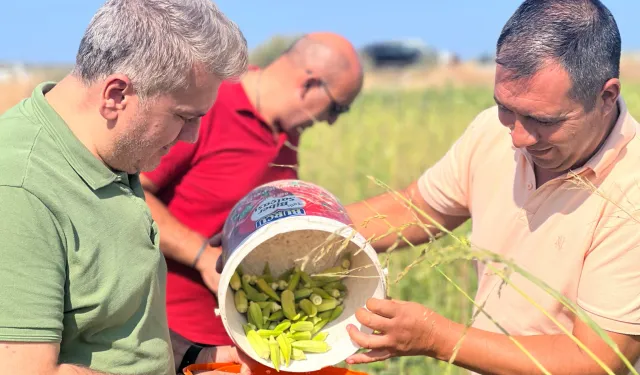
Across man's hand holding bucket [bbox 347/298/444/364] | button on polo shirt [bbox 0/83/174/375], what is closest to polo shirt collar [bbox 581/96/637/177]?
man's hand holding bucket [bbox 347/298/444/364]

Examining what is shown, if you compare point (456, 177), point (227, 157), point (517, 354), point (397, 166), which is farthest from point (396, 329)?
point (397, 166)

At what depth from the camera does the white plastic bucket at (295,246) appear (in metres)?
2.04

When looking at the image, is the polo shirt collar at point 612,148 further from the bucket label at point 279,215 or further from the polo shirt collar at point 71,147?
the polo shirt collar at point 71,147

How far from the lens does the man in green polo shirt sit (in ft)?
5.29

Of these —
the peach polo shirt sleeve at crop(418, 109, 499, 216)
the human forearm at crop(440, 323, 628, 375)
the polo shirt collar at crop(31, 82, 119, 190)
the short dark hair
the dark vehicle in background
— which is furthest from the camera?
the dark vehicle in background

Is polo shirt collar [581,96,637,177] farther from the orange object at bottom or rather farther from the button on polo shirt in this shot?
the button on polo shirt

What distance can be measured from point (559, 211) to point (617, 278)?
0.89 ft

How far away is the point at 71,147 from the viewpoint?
1.79m

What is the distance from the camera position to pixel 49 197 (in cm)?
167

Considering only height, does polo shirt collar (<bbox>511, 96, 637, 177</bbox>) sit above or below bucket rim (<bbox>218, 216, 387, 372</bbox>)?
above

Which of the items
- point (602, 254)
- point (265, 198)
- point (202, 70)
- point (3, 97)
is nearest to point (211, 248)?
point (265, 198)

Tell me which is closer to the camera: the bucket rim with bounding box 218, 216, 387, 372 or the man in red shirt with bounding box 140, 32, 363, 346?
the bucket rim with bounding box 218, 216, 387, 372

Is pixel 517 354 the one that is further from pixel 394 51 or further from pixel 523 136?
pixel 394 51

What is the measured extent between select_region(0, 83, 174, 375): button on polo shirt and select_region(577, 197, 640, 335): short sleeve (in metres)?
1.20
